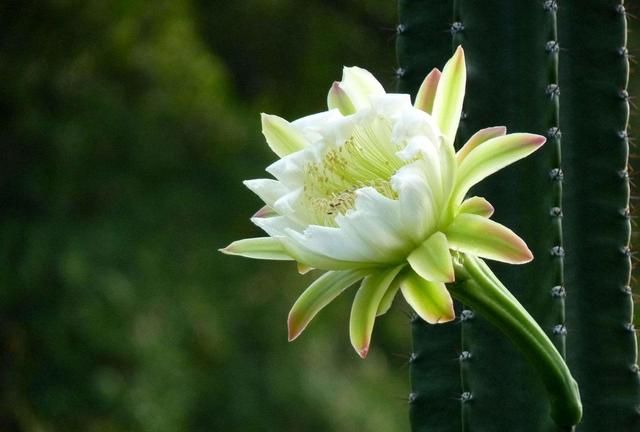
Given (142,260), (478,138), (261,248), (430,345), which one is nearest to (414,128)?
(478,138)

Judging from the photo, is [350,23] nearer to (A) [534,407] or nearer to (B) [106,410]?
(B) [106,410]

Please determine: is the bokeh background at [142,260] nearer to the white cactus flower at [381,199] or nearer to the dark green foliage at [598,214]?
the dark green foliage at [598,214]

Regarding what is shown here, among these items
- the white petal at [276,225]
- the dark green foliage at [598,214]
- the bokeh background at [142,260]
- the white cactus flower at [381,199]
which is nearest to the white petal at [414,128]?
the white cactus flower at [381,199]

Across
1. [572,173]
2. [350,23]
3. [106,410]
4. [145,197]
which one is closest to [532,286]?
[572,173]

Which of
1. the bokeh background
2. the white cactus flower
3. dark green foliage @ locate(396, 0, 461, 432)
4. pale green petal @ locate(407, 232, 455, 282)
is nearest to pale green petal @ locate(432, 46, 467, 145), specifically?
the white cactus flower

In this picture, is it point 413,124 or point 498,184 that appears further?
point 498,184

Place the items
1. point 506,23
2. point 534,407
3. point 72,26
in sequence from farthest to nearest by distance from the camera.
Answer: point 72,26, point 506,23, point 534,407

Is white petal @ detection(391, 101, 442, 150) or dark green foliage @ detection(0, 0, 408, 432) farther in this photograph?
dark green foliage @ detection(0, 0, 408, 432)

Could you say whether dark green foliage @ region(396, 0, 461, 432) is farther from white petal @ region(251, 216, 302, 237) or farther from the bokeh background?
the bokeh background
